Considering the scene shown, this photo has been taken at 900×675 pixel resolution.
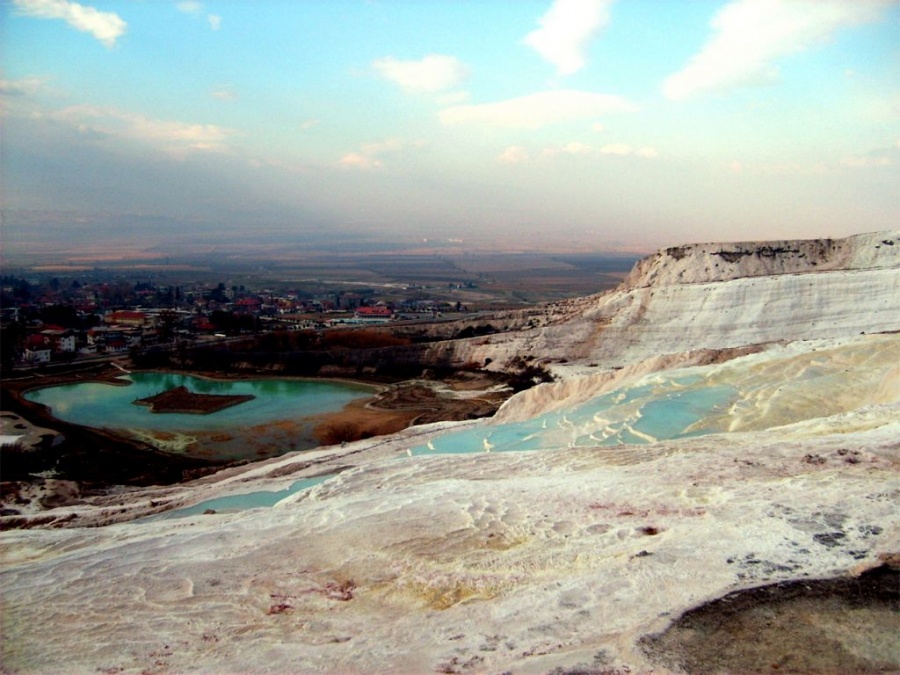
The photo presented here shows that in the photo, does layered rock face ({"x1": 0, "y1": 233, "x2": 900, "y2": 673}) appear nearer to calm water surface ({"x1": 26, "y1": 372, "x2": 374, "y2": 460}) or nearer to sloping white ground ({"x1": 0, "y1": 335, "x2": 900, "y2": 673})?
sloping white ground ({"x1": 0, "y1": 335, "x2": 900, "y2": 673})

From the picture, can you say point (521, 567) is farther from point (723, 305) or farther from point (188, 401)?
point (723, 305)

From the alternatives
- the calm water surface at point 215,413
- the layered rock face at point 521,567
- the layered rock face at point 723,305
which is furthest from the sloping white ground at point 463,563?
the layered rock face at point 723,305

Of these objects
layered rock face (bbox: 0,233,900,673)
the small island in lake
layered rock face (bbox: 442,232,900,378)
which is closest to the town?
the small island in lake

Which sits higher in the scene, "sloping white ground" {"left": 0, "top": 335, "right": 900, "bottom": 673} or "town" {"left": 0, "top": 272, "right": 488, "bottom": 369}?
"sloping white ground" {"left": 0, "top": 335, "right": 900, "bottom": 673}

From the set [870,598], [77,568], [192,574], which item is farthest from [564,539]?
[77,568]

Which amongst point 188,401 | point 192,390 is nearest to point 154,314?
point 192,390

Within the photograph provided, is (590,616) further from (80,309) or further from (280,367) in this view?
(80,309)
